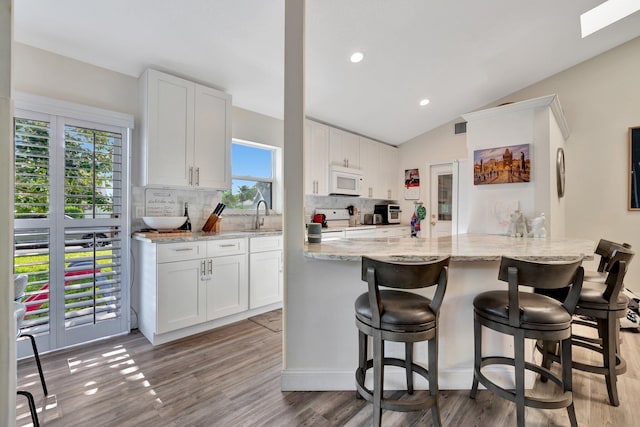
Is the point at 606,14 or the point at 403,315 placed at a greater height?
the point at 606,14

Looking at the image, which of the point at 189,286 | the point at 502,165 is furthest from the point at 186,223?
the point at 502,165

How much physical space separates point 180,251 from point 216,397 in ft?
4.31

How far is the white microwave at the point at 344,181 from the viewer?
4480 mm

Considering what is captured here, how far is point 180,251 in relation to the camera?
2.65 m

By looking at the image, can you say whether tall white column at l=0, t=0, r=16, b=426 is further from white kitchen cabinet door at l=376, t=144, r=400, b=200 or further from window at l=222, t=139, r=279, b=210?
white kitchen cabinet door at l=376, t=144, r=400, b=200

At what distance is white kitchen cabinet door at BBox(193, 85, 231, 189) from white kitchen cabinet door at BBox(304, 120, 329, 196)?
123 cm

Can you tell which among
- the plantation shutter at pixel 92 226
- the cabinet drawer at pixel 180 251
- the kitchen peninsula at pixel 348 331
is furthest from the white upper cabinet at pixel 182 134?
the kitchen peninsula at pixel 348 331

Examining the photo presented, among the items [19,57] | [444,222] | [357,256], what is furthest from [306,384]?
[444,222]

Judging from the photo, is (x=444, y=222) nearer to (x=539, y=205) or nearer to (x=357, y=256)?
(x=539, y=205)

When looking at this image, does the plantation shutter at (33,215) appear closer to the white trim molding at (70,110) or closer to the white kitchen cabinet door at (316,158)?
the white trim molding at (70,110)

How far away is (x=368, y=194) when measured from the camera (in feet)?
16.9

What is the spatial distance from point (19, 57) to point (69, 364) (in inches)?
95.1

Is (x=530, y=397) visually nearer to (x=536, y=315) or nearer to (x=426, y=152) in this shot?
(x=536, y=315)

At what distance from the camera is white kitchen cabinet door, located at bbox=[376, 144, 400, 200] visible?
5473 millimetres
